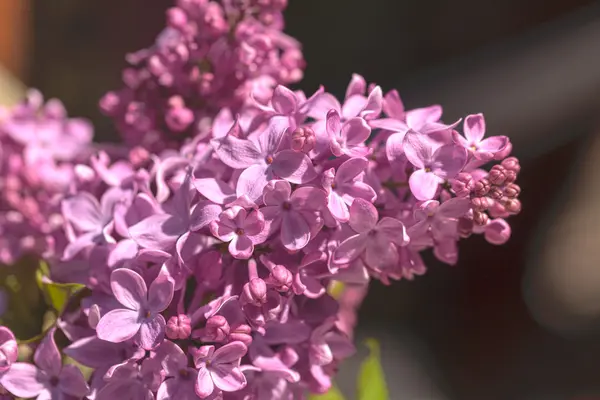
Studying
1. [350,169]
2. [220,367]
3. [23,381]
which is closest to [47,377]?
[23,381]

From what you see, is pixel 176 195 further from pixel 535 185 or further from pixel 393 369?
pixel 535 185

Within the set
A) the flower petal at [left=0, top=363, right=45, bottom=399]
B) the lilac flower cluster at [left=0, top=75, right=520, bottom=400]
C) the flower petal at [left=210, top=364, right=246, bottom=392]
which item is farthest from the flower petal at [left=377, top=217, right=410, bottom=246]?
the flower petal at [left=0, top=363, right=45, bottom=399]

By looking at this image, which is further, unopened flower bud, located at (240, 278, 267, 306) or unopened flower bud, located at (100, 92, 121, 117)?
unopened flower bud, located at (100, 92, 121, 117)

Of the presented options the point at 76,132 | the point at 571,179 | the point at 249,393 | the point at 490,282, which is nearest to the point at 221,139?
the point at 249,393

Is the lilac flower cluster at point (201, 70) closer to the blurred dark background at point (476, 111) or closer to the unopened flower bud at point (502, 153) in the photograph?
the unopened flower bud at point (502, 153)

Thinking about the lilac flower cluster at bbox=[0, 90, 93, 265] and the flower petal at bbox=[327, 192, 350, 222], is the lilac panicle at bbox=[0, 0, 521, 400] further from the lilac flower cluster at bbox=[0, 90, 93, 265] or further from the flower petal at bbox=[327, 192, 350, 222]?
the lilac flower cluster at bbox=[0, 90, 93, 265]
